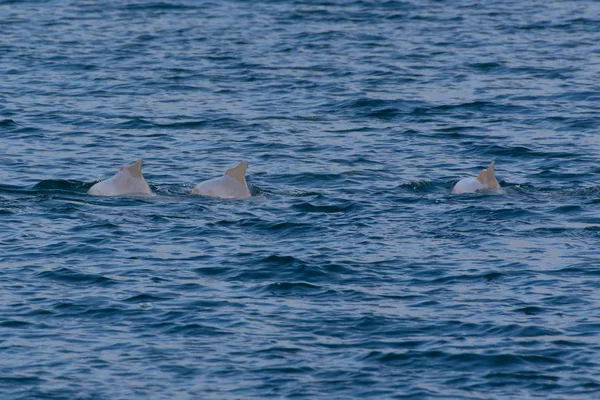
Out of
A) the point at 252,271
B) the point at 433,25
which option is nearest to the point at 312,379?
the point at 252,271

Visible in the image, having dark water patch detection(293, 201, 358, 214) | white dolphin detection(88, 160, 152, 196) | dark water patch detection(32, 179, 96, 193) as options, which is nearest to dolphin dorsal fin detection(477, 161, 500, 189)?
dark water patch detection(293, 201, 358, 214)

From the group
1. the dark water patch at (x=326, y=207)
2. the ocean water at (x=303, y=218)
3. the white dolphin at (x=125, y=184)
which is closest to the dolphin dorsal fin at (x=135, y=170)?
the white dolphin at (x=125, y=184)

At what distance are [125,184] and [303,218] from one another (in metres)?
3.77

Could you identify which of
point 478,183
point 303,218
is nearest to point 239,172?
point 303,218

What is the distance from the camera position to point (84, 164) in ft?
92.4

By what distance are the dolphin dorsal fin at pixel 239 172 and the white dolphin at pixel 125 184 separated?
68.1 inches

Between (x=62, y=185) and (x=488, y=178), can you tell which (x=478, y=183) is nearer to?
(x=488, y=178)

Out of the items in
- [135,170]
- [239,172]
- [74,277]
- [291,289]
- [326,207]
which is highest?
[135,170]

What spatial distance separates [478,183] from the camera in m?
25.7

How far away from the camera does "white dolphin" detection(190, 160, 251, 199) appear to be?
82.6 ft

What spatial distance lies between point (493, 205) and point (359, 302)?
20.3ft

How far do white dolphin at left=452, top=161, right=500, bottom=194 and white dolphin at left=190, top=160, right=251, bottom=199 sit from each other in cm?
427

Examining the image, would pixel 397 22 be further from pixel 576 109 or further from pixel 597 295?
pixel 597 295

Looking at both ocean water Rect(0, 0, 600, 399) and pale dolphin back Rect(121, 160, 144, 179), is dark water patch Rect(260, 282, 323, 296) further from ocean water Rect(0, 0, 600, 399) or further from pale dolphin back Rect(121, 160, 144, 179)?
pale dolphin back Rect(121, 160, 144, 179)
